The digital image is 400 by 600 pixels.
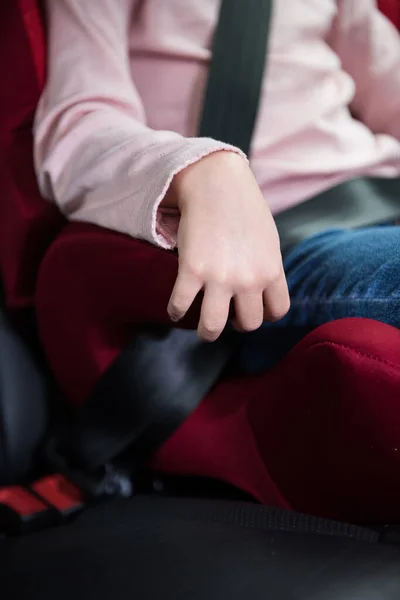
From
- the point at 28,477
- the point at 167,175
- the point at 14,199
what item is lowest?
the point at 28,477

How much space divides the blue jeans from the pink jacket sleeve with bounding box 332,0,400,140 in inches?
10.5

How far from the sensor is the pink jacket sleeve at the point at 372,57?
781 millimetres

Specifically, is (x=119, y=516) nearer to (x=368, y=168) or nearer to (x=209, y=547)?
(x=209, y=547)

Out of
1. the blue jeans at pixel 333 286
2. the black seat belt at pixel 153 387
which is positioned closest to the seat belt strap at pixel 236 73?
the black seat belt at pixel 153 387

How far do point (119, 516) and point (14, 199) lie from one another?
0.29m

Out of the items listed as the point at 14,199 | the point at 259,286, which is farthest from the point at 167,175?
the point at 14,199

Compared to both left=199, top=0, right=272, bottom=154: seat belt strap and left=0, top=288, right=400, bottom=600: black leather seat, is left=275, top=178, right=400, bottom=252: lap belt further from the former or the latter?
left=0, top=288, right=400, bottom=600: black leather seat

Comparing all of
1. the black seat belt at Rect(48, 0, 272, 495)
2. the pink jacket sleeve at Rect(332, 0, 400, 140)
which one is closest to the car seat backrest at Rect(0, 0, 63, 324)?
the black seat belt at Rect(48, 0, 272, 495)

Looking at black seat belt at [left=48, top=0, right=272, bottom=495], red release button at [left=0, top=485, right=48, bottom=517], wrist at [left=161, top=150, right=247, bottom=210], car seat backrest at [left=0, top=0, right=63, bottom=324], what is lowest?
red release button at [left=0, top=485, right=48, bottom=517]

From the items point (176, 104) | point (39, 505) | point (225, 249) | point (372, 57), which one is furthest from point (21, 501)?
point (372, 57)

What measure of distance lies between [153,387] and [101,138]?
0.68 ft

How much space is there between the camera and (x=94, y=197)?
0.56m

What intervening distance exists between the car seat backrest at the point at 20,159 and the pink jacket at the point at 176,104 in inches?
0.7

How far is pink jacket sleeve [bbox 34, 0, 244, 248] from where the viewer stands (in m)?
0.50
